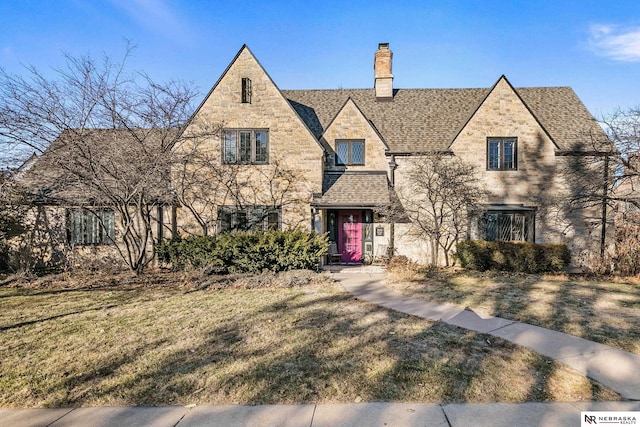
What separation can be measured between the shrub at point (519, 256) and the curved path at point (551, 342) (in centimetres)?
624

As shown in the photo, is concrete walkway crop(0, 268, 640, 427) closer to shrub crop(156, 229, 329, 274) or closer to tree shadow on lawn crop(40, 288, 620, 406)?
tree shadow on lawn crop(40, 288, 620, 406)

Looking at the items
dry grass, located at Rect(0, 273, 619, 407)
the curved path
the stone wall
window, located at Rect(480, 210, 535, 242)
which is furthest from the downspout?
dry grass, located at Rect(0, 273, 619, 407)

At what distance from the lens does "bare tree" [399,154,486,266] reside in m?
14.6

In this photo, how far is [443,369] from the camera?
4824 mm

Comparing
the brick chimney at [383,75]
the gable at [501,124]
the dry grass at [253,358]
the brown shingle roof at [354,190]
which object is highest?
the brick chimney at [383,75]

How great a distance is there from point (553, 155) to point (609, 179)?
108 inches

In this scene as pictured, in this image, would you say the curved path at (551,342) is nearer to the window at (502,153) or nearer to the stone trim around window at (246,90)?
the window at (502,153)

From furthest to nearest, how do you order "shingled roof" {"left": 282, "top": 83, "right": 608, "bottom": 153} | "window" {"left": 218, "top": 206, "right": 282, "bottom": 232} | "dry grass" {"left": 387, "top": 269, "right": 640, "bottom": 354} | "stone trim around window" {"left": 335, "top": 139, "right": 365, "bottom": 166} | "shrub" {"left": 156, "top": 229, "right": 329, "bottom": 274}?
1. "stone trim around window" {"left": 335, "top": 139, "right": 365, "bottom": 166}
2. "shingled roof" {"left": 282, "top": 83, "right": 608, "bottom": 153}
3. "window" {"left": 218, "top": 206, "right": 282, "bottom": 232}
4. "shrub" {"left": 156, "top": 229, "right": 329, "bottom": 274}
5. "dry grass" {"left": 387, "top": 269, "right": 640, "bottom": 354}

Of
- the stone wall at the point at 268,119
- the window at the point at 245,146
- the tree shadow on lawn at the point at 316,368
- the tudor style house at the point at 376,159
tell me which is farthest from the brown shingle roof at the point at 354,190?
the tree shadow on lawn at the point at 316,368

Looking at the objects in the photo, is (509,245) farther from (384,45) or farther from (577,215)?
(384,45)

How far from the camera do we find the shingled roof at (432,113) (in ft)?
53.2

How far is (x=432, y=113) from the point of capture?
1811 cm

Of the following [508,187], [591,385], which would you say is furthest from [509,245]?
[591,385]

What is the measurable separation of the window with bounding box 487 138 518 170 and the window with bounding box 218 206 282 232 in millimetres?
10046
